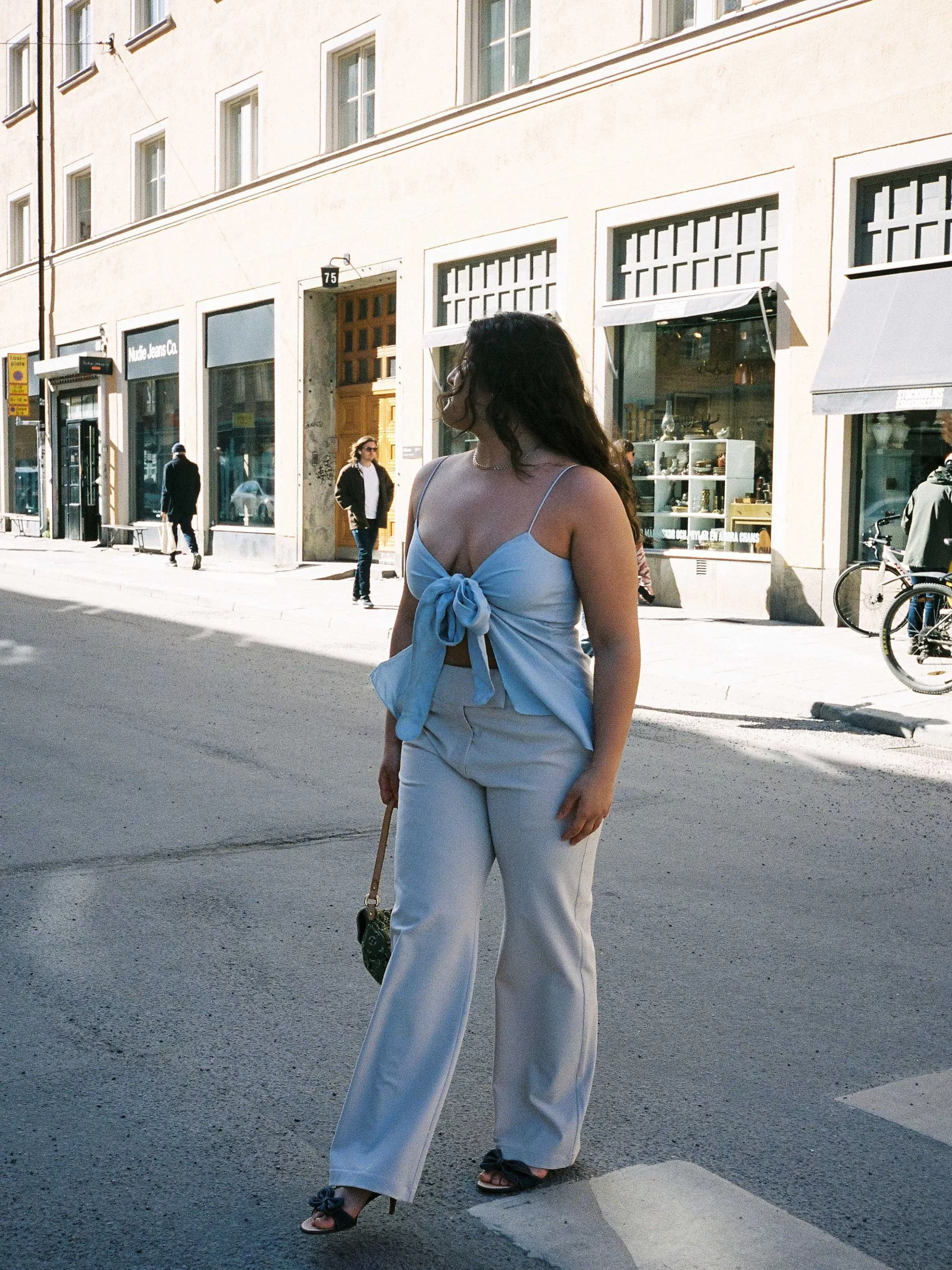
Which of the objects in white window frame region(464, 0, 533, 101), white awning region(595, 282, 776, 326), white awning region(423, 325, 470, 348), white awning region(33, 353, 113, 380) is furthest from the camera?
white awning region(33, 353, 113, 380)

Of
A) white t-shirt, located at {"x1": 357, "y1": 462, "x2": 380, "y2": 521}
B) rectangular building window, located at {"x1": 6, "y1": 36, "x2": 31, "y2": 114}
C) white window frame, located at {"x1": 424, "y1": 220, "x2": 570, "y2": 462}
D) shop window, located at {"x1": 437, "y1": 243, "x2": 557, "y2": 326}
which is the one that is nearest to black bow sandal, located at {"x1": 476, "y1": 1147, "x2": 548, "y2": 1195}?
white t-shirt, located at {"x1": 357, "y1": 462, "x2": 380, "y2": 521}

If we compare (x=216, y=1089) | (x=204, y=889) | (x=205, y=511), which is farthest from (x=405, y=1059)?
(x=205, y=511)

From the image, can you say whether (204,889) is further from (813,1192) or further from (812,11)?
(812,11)

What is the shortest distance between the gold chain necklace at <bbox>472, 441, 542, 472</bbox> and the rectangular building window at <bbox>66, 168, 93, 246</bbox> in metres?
28.1

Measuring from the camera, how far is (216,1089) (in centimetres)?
351

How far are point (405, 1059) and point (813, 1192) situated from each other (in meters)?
0.93

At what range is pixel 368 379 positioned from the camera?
21.1m

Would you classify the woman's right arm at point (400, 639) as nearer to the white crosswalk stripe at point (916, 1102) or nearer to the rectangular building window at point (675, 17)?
the white crosswalk stripe at point (916, 1102)

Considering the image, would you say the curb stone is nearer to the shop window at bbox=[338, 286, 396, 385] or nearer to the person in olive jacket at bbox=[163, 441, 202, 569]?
the shop window at bbox=[338, 286, 396, 385]

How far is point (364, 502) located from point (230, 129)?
33.2 ft

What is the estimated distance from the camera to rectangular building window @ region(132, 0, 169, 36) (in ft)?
83.3

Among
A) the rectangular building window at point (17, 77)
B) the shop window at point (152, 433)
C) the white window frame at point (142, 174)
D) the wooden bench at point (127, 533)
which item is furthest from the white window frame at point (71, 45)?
the wooden bench at point (127, 533)

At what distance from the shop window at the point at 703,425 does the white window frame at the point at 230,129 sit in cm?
900

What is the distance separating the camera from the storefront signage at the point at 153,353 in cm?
2520
